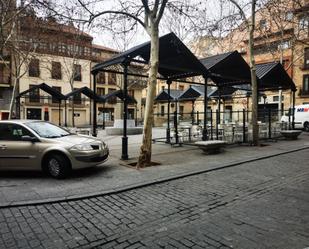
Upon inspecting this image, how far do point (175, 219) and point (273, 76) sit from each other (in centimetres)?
1434

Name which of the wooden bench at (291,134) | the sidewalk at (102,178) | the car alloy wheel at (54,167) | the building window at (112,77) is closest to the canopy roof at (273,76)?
the wooden bench at (291,134)

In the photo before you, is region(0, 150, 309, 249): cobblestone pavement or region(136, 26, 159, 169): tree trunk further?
region(136, 26, 159, 169): tree trunk

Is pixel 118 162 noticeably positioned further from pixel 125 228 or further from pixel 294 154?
pixel 294 154

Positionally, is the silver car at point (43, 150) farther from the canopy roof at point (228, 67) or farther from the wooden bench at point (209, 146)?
the canopy roof at point (228, 67)

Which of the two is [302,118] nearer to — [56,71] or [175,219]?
[175,219]

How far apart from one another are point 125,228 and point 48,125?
5.30 meters

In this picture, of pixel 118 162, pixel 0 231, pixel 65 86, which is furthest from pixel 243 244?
pixel 65 86

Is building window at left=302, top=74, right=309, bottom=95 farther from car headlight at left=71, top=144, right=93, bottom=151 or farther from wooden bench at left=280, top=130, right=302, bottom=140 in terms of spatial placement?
car headlight at left=71, top=144, right=93, bottom=151

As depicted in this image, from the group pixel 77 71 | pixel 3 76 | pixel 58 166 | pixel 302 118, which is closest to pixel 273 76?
pixel 302 118

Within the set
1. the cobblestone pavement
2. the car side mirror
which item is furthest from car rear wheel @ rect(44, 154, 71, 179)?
the cobblestone pavement

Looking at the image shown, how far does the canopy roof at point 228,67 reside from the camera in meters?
12.7

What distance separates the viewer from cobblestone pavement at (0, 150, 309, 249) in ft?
11.9

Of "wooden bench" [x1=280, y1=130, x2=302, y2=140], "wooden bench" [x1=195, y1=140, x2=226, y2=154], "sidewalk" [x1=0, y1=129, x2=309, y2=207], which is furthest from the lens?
"wooden bench" [x1=280, y1=130, x2=302, y2=140]

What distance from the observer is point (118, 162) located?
8945 millimetres
